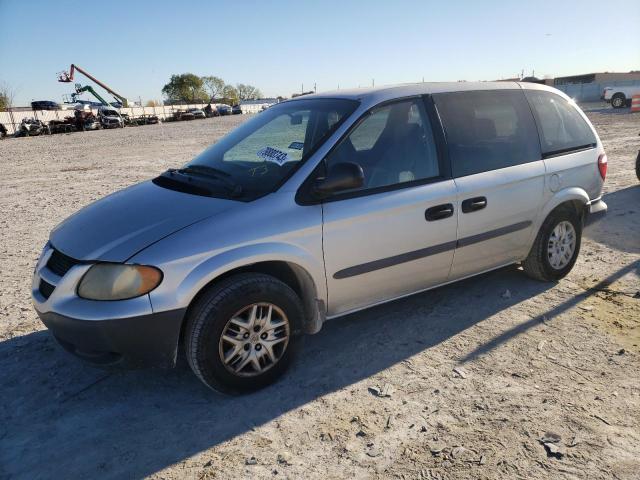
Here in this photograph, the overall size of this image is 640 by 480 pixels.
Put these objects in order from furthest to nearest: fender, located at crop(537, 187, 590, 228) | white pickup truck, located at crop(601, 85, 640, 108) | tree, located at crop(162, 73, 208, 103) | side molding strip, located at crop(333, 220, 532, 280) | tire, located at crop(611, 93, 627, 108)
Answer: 1. tree, located at crop(162, 73, 208, 103)
2. tire, located at crop(611, 93, 627, 108)
3. white pickup truck, located at crop(601, 85, 640, 108)
4. fender, located at crop(537, 187, 590, 228)
5. side molding strip, located at crop(333, 220, 532, 280)

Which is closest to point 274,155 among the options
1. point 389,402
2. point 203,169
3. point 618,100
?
point 203,169

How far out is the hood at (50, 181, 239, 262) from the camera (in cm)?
281

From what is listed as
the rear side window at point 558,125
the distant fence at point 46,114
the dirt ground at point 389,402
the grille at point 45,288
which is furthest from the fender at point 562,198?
the distant fence at point 46,114

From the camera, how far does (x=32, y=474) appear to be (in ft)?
8.11

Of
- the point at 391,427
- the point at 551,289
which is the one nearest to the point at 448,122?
the point at 551,289

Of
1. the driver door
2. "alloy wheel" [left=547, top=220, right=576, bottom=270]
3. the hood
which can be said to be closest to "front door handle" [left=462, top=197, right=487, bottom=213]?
the driver door

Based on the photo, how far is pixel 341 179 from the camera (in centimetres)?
306

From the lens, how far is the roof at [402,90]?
356cm

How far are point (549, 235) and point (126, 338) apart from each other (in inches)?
137

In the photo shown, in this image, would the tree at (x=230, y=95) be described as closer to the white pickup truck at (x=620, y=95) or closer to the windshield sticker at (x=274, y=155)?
the white pickup truck at (x=620, y=95)

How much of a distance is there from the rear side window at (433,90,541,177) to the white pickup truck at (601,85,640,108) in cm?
3202

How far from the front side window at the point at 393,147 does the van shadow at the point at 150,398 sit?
3.76ft

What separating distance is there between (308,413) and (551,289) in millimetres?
2692

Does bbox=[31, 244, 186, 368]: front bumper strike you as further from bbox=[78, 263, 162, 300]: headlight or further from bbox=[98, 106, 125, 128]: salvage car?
bbox=[98, 106, 125, 128]: salvage car
